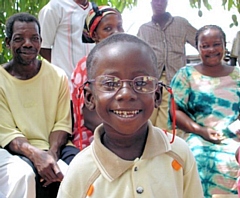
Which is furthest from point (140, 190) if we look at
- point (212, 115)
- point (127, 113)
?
point (212, 115)

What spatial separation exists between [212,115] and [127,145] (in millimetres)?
1491

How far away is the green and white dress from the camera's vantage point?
9.42ft

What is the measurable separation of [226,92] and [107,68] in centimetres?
171

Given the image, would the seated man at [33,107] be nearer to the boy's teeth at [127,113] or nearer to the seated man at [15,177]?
the seated man at [15,177]

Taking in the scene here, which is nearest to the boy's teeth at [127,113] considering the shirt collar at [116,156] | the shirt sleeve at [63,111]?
the shirt collar at [116,156]

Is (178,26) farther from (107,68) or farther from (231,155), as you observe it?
(107,68)

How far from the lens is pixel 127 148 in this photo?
1668 mm

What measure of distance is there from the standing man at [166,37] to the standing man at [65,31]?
66 centimetres

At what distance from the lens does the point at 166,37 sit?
387cm

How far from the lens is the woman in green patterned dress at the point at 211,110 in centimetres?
288

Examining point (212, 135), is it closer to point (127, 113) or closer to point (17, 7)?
point (127, 113)

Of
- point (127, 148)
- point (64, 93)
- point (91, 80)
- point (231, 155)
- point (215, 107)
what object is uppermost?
point (91, 80)

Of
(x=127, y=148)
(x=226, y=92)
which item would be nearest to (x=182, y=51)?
(x=226, y=92)

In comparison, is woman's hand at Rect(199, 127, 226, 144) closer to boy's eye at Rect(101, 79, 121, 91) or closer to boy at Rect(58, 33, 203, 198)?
boy at Rect(58, 33, 203, 198)
